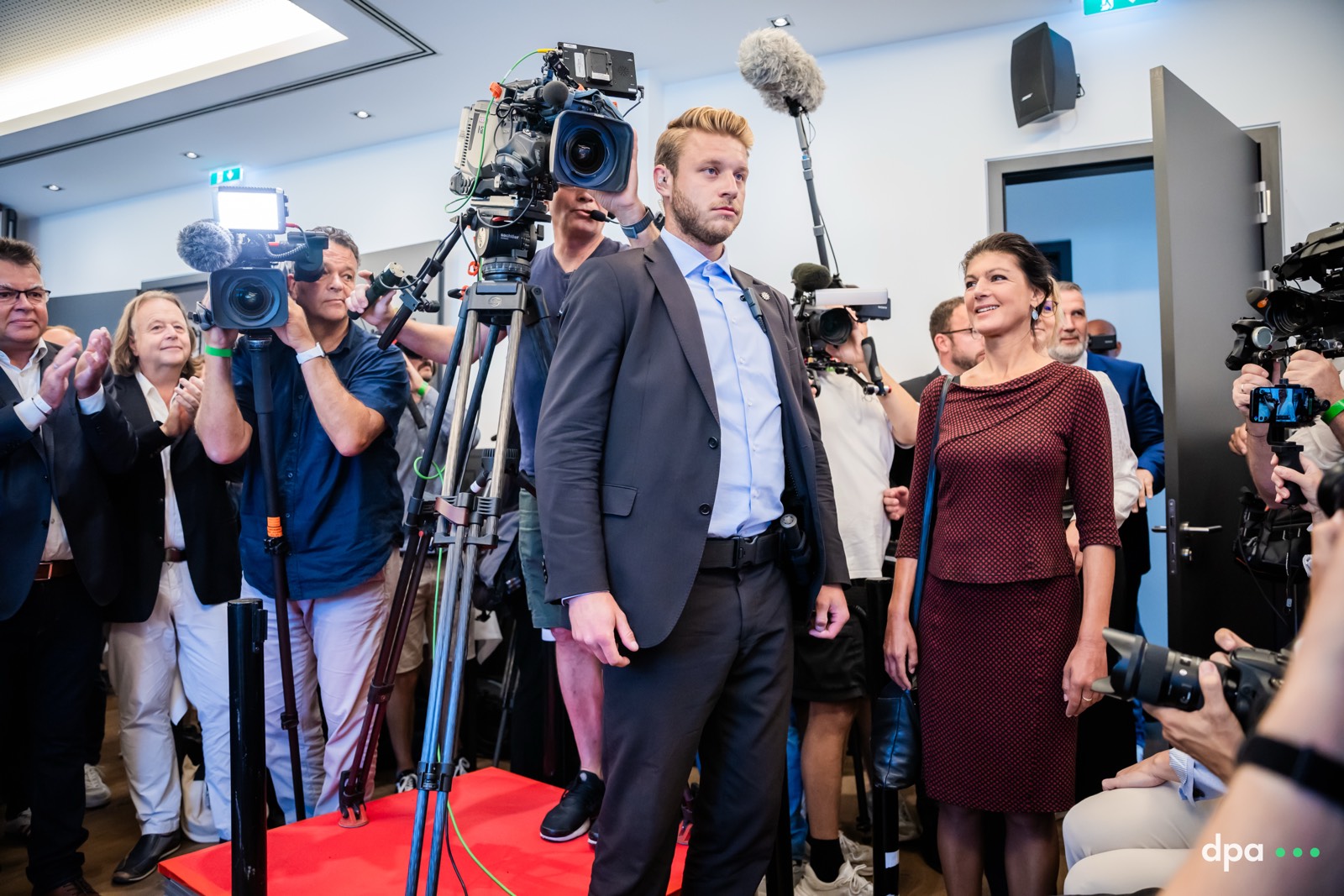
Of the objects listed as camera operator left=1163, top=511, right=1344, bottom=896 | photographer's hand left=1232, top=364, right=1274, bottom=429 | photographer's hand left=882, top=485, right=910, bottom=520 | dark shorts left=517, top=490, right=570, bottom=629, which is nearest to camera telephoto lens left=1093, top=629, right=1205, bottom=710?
camera operator left=1163, top=511, right=1344, bottom=896

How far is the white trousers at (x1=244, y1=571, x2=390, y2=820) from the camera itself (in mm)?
2309

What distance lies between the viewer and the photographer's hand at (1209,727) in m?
0.95

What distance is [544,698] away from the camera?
3080 millimetres

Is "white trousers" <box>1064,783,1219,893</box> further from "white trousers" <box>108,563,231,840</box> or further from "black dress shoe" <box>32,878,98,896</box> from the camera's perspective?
"black dress shoe" <box>32,878,98,896</box>

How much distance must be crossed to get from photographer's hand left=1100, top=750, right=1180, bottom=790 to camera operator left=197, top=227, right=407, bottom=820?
1.75 metres

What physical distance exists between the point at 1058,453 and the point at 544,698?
75.4 inches

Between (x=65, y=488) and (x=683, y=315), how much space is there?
1.93m

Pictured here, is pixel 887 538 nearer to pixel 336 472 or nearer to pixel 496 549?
pixel 496 549

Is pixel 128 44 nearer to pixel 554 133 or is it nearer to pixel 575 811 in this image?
pixel 554 133

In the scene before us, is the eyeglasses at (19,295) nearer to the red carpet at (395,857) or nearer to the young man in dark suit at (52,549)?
the young man in dark suit at (52,549)

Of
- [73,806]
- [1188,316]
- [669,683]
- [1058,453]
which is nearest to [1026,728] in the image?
[1058,453]

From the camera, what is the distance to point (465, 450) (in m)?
1.65

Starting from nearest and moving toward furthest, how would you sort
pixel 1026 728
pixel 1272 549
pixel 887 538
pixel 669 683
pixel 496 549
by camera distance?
pixel 669 683, pixel 1026 728, pixel 1272 549, pixel 887 538, pixel 496 549

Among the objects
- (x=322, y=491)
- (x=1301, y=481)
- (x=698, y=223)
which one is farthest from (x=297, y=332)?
(x=1301, y=481)
